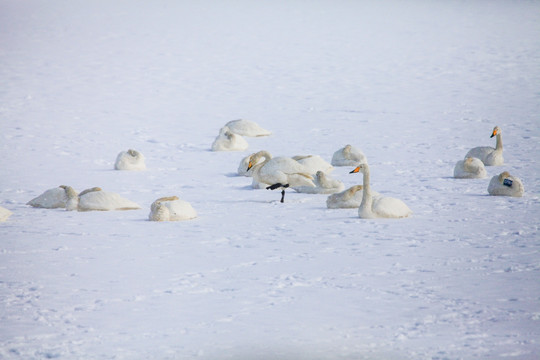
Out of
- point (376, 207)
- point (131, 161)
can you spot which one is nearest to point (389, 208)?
point (376, 207)

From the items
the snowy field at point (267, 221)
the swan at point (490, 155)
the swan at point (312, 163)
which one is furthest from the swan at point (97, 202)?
the swan at point (490, 155)

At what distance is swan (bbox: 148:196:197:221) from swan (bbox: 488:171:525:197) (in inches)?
135

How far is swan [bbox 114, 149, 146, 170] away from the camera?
13047 mm

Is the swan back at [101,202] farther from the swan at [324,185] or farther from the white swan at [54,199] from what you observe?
the swan at [324,185]

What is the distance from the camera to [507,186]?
10.7 m

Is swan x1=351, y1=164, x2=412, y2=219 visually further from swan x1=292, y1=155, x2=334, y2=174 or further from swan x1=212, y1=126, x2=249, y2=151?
swan x1=212, y1=126, x2=249, y2=151

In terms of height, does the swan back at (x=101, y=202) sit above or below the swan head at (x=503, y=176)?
below

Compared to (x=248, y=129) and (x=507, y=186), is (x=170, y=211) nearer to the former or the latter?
(x=507, y=186)

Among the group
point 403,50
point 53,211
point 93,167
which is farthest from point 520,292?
point 403,50

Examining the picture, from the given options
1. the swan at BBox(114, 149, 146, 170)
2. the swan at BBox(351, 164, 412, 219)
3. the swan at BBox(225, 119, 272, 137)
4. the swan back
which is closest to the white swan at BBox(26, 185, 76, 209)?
the swan back

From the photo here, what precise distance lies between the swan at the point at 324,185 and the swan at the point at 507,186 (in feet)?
5.59

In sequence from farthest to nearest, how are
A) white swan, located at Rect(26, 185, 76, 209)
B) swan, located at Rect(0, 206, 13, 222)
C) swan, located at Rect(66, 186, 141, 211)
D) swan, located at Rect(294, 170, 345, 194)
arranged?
1. swan, located at Rect(294, 170, 345, 194)
2. white swan, located at Rect(26, 185, 76, 209)
3. swan, located at Rect(66, 186, 141, 211)
4. swan, located at Rect(0, 206, 13, 222)

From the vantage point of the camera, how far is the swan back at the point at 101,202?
1019cm

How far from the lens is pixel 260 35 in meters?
35.0
